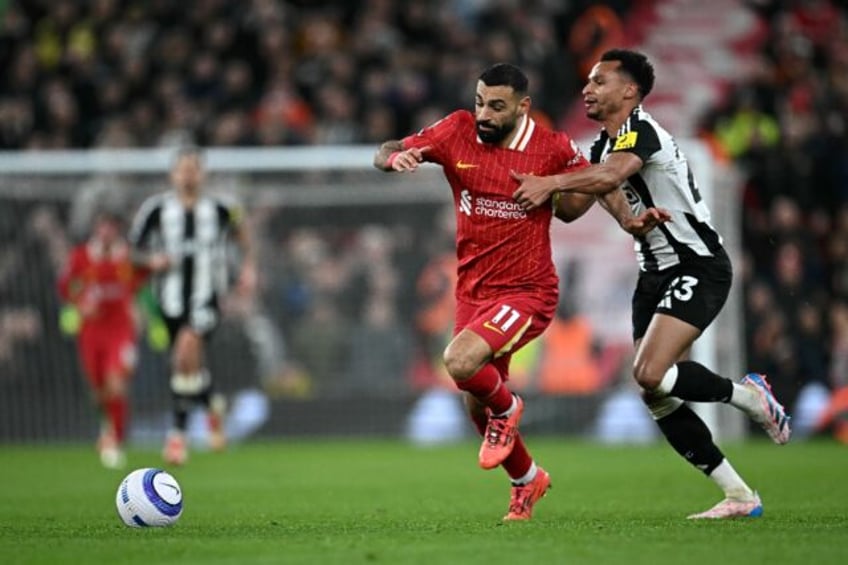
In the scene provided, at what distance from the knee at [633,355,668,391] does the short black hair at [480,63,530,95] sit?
1.58 m

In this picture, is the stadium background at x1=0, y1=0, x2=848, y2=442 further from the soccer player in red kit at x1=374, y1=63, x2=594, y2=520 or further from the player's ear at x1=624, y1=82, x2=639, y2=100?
the soccer player in red kit at x1=374, y1=63, x2=594, y2=520

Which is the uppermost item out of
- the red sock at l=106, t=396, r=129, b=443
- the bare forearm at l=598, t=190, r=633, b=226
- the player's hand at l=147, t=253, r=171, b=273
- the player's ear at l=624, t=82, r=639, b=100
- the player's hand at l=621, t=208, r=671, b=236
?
the player's hand at l=147, t=253, r=171, b=273

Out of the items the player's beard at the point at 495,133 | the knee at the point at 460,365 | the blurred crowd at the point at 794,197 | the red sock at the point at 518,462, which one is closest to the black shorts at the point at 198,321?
the blurred crowd at the point at 794,197

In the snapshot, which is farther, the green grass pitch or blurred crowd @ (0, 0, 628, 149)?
blurred crowd @ (0, 0, 628, 149)

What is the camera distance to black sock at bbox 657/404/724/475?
8.27m

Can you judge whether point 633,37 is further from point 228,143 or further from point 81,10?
point 81,10

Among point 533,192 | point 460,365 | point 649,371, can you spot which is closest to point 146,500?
point 460,365

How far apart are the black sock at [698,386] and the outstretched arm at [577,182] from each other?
1.06m

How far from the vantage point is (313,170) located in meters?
17.5

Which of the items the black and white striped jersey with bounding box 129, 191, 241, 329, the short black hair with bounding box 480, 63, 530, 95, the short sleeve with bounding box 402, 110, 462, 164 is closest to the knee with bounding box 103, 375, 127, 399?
the black and white striped jersey with bounding box 129, 191, 241, 329

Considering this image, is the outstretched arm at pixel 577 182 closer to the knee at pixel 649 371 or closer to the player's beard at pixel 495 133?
the player's beard at pixel 495 133

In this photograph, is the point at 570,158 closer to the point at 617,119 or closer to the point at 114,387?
the point at 617,119

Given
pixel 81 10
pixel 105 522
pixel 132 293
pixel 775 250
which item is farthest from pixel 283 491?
pixel 81 10

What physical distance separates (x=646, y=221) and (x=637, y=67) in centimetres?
95
